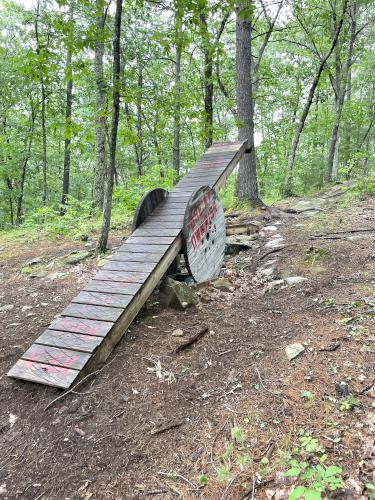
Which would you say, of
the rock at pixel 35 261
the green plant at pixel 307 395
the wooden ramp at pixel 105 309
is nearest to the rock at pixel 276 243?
the wooden ramp at pixel 105 309

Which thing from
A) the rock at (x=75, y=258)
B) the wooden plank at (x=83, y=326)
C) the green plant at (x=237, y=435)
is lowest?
the green plant at (x=237, y=435)

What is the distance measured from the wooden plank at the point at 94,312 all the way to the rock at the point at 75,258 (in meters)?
3.05

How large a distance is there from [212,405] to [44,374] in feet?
4.94

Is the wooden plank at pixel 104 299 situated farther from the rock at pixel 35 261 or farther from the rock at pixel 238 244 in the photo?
the rock at pixel 35 261

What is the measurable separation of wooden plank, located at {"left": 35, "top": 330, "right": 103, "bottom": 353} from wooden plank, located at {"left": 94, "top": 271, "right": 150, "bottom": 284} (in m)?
0.86

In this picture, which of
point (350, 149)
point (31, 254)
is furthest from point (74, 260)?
point (350, 149)

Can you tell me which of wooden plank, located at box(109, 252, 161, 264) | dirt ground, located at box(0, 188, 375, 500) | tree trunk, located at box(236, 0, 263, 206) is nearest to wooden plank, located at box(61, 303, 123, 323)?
dirt ground, located at box(0, 188, 375, 500)

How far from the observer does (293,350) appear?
303 cm

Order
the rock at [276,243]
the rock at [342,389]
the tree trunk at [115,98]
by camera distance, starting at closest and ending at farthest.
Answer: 1. the rock at [342,389]
2. the tree trunk at [115,98]
3. the rock at [276,243]

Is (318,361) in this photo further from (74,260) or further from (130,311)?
(74,260)

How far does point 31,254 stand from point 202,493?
6.91 meters

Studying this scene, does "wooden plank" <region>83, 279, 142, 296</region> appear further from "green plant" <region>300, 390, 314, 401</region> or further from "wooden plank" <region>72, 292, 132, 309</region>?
"green plant" <region>300, 390, 314, 401</region>

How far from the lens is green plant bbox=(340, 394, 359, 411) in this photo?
2268mm

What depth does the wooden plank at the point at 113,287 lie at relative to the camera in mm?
3691
